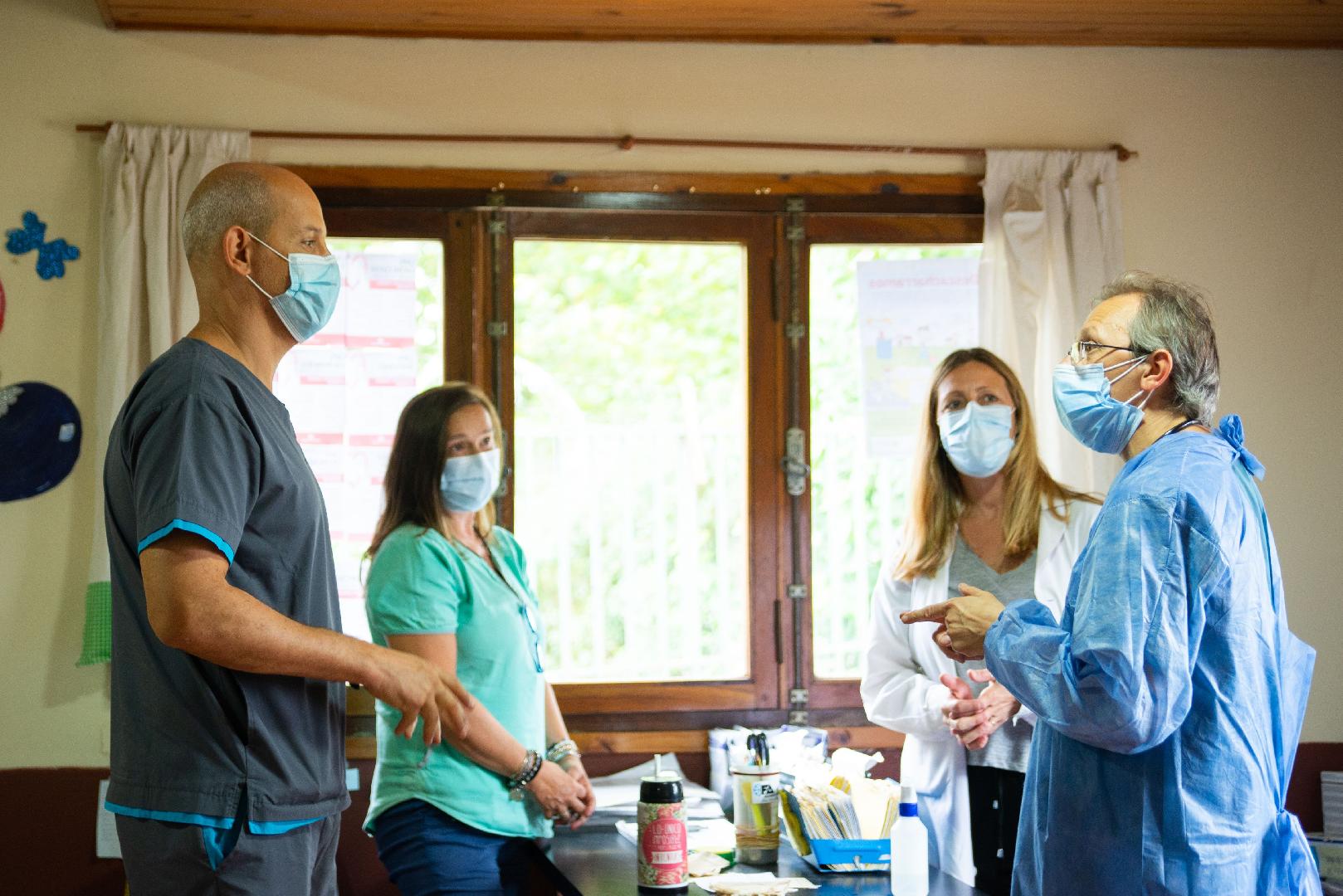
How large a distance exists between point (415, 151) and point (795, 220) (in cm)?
106

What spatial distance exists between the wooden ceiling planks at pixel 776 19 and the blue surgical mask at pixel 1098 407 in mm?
1910

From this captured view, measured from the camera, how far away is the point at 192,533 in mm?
1434

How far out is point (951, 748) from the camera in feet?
8.24

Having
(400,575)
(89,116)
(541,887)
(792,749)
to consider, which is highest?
(89,116)

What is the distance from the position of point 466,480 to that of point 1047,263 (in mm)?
1849

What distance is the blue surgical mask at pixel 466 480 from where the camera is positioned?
2.52 meters

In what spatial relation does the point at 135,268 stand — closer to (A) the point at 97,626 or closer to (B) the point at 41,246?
(B) the point at 41,246

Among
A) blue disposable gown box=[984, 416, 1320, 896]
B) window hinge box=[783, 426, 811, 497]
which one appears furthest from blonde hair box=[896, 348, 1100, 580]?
blue disposable gown box=[984, 416, 1320, 896]

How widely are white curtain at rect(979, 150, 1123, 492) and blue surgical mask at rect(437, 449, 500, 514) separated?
1.60 m

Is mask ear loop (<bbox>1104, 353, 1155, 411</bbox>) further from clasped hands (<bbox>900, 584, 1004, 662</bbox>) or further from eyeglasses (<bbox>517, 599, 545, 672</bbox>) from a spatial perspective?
eyeglasses (<bbox>517, 599, 545, 672</bbox>)

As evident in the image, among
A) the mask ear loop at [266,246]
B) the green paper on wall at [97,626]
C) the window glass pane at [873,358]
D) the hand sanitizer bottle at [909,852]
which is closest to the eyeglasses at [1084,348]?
the hand sanitizer bottle at [909,852]

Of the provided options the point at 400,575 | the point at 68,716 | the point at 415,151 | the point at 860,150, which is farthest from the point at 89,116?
the point at 860,150

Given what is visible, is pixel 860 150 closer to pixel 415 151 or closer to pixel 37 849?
pixel 415 151

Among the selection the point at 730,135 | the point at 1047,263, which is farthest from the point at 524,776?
the point at 1047,263
